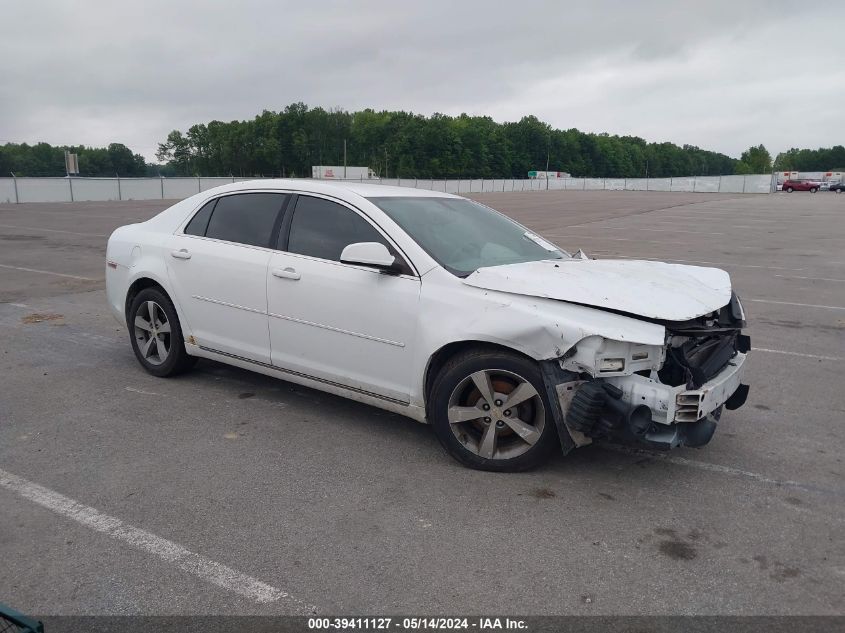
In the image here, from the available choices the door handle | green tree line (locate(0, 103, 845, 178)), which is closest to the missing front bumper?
the door handle

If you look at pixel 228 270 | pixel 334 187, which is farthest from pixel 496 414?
pixel 228 270

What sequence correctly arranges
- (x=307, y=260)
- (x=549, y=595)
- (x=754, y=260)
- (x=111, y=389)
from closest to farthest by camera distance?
(x=549, y=595)
(x=307, y=260)
(x=111, y=389)
(x=754, y=260)

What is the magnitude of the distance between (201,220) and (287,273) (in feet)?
3.97

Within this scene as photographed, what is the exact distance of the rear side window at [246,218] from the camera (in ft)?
16.2

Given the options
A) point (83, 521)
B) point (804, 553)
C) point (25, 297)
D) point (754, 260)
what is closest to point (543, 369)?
point (804, 553)

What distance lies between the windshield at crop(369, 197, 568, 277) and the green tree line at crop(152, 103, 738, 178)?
368ft

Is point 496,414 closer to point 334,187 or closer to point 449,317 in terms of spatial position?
point 449,317

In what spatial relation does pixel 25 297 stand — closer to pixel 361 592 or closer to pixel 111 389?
pixel 111 389

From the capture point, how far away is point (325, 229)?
15.2ft

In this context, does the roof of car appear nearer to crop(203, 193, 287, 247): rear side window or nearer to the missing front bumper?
crop(203, 193, 287, 247): rear side window

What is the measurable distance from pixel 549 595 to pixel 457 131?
407 ft

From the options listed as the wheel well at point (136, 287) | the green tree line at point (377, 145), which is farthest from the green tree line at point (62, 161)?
the wheel well at point (136, 287)

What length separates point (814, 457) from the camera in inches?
166

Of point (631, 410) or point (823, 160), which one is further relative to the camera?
point (823, 160)
